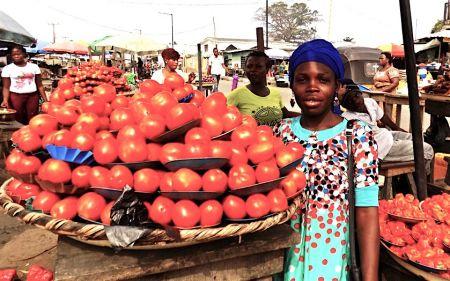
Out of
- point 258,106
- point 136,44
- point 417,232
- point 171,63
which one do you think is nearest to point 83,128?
point 417,232

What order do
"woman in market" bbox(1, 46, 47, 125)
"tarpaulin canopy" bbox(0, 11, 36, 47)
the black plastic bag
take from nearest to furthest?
the black plastic bag
"woman in market" bbox(1, 46, 47, 125)
"tarpaulin canopy" bbox(0, 11, 36, 47)

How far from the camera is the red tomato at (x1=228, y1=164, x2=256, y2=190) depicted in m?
1.42

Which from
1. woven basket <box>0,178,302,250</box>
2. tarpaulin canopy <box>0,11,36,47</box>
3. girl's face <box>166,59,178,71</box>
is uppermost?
tarpaulin canopy <box>0,11,36,47</box>

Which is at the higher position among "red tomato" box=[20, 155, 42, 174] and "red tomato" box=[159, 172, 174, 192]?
"red tomato" box=[20, 155, 42, 174]

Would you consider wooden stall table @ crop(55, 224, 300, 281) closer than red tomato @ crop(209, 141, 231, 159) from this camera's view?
Yes

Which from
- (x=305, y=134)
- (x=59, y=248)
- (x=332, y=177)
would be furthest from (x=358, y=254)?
(x=59, y=248)

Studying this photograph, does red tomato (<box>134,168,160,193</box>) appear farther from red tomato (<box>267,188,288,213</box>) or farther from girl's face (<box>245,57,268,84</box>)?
girl's face (<box>245,57,268,84</box>)

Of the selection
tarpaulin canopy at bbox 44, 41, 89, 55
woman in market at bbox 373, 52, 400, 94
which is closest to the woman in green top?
woman in market at bbox 373, 52, 400, 94

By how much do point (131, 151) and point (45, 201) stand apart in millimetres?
418

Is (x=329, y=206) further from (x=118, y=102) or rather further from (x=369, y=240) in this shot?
(x=118, y=102)

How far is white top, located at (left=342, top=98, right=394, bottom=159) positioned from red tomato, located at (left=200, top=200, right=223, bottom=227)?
2.71 metres

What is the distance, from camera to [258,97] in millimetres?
4262

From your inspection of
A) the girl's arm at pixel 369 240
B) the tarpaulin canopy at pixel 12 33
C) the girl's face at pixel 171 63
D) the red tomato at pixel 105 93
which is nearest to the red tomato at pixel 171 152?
the red tomato at pixel 105 93

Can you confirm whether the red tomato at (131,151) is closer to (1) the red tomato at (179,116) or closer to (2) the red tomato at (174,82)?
(1) the red tomato at (179,116)
